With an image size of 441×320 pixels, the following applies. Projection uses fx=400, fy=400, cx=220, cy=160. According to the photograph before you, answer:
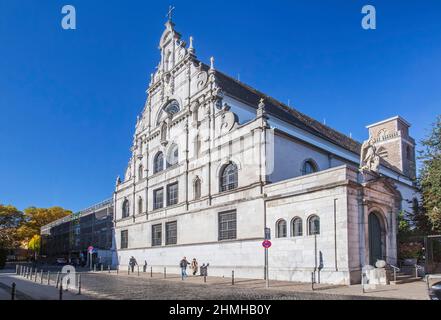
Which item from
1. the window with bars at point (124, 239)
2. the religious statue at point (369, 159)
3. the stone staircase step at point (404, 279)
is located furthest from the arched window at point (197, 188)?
the stone staircase step at point (404, 279)

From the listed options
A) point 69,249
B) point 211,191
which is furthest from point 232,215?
point 69,249

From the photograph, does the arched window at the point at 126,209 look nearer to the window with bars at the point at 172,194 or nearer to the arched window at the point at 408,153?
the window with bars at the point at 172,194

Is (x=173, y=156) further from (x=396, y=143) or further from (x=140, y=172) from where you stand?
(x=396, y=143)

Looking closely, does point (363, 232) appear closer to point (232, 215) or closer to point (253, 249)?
point (253, 249)

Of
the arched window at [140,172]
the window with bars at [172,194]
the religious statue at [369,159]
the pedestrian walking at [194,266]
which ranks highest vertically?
the arched window at [140,172]

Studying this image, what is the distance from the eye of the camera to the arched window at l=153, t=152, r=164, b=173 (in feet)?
133

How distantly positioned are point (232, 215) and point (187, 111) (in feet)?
37.4

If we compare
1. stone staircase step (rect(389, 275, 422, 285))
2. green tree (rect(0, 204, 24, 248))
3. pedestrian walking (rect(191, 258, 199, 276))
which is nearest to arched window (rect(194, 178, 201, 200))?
pedestrian walking (rect(191, 258, 199, 276))

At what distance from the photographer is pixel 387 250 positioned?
81.2 feet

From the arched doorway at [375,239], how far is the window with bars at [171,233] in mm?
17784

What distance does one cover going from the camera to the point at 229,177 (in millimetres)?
30750

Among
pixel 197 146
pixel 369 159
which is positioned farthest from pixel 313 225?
pixel 197 146

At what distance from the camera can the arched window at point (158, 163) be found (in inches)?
1602

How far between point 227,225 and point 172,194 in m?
9.31
